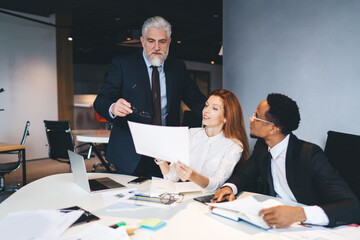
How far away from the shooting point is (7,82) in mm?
6121

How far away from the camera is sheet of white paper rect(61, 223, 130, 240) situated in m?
1.01

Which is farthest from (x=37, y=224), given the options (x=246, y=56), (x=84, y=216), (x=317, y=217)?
(x=246, y=56)

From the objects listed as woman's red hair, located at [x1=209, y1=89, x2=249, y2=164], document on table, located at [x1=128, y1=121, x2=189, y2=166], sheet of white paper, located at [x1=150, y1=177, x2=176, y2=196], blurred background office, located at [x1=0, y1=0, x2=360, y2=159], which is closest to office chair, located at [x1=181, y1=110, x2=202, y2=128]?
blurred background office, located at [x1=0, y1=0, x2=360, y2=159]

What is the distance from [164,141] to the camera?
54.1 inches

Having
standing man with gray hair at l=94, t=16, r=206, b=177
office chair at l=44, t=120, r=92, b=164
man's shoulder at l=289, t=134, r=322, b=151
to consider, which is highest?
standing man with gray hair at l=94, t=16, r=206, b=177

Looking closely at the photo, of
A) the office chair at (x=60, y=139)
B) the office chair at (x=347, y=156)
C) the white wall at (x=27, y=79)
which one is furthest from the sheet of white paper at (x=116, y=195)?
the white wall at (x=27, y=79)

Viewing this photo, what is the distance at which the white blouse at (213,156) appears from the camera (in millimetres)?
1770

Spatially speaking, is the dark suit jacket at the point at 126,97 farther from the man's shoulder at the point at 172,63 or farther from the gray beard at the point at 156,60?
the man's shoulder at the point at 172,63

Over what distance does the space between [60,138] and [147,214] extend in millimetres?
3455

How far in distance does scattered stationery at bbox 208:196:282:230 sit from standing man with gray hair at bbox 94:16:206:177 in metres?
0.95

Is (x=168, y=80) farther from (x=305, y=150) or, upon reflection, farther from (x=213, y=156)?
(x=305, y=150)

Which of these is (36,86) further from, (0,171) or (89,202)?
(89,202)

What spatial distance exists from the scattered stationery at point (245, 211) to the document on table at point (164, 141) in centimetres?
28

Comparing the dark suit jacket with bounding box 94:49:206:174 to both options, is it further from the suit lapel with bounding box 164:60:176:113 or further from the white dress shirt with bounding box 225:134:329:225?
the white dress shirt with bounding box 225:134:329:225
